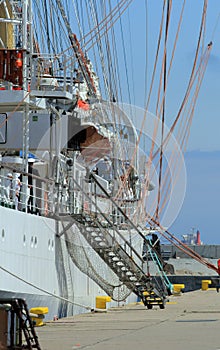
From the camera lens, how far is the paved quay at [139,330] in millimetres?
15875

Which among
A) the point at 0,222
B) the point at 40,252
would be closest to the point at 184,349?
the point at 0,222

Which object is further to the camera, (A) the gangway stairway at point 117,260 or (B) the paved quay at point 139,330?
(A) the gangway stairway at point 117,260

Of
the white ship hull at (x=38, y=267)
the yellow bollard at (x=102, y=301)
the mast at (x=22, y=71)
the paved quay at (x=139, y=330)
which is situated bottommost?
the paved quay at (x=139, y=330)

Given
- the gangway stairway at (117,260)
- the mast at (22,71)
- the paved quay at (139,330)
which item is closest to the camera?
the paved quay at (139,330)

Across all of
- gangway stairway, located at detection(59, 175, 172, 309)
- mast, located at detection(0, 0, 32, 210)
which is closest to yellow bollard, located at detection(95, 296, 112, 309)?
gangway stairway, located at detection(59, 175, 172, 309)

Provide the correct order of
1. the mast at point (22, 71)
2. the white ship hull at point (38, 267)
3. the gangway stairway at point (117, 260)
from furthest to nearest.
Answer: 1. the gangway stairway at point (117, 260)
2. the mast at point (22, 71)
3. the white ship hull at point (38, 267)

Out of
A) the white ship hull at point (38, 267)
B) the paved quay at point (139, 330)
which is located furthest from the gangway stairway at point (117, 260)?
the white ship hull at point (38, 267)

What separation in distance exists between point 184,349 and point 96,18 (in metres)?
31.2

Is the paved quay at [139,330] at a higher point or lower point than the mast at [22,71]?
lower

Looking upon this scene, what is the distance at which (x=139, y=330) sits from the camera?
62.9ft

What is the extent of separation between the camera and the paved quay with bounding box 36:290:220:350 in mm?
15875

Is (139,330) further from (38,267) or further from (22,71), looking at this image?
(22,71)

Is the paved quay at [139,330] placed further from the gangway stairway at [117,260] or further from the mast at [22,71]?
the mast at [22,71]

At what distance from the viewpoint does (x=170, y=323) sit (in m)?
21.1
